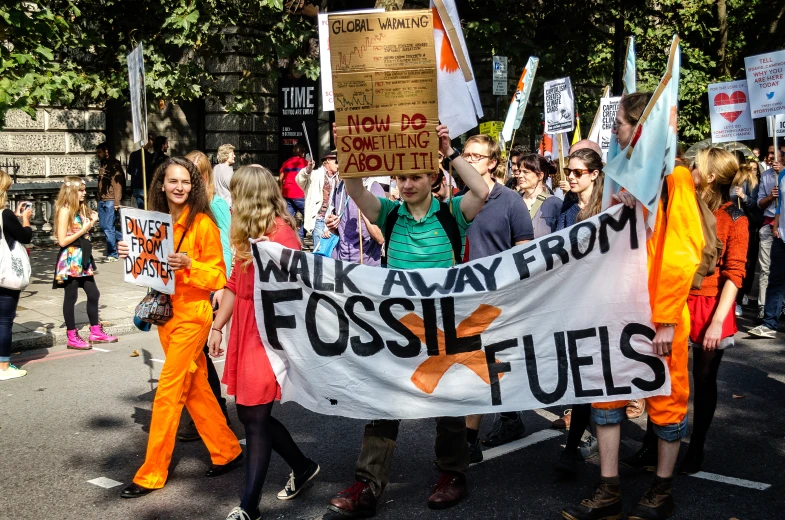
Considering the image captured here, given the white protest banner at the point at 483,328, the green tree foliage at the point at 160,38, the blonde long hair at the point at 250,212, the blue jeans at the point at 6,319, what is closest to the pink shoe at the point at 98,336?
the blue jeans at the point at 6,319

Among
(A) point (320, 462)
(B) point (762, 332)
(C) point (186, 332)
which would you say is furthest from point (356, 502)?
(B) point (762, 332)

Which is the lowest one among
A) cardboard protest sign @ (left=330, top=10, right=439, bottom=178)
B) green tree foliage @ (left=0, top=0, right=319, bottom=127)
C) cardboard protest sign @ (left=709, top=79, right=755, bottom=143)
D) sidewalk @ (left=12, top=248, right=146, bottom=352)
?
sidewalk @ (left=12, top=248, right=146, bottom=352)

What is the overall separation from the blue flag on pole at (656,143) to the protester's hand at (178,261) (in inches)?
97.3

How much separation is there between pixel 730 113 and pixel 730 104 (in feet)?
0.41

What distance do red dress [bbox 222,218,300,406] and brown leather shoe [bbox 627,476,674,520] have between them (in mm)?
1921

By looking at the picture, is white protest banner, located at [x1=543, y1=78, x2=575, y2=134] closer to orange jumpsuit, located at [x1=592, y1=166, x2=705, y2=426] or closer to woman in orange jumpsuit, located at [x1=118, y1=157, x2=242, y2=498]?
woman in orange jumpsuit, located at [x1=118, y1=157, x2=242, y2=498]

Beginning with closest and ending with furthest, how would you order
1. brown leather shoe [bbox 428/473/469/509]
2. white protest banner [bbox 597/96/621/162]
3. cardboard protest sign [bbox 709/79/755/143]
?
1. brown leather shoe [bbox 428/473/469/509]
2. cardboard protest sign [bbox 709/79/755/143]
3. white protest banner [bbox 597/96/621/162]

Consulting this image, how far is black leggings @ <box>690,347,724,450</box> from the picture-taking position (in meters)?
5.05

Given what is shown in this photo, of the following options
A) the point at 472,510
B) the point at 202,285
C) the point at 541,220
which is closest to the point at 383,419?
the point at 472,510

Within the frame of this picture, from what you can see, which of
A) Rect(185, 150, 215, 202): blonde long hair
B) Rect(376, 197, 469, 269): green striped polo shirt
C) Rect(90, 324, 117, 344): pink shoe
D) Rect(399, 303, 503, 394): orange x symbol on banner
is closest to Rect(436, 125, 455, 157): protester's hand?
Rect(376, 197, 469, 269): green striped polo shirt

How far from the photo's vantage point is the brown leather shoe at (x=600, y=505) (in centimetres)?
428

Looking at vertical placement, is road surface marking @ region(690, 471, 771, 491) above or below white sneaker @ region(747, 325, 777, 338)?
below

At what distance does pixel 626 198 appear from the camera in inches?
166

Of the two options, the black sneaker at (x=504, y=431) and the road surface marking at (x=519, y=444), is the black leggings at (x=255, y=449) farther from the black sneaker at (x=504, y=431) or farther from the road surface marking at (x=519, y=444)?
the black sneaker at (x=504, y=431)
